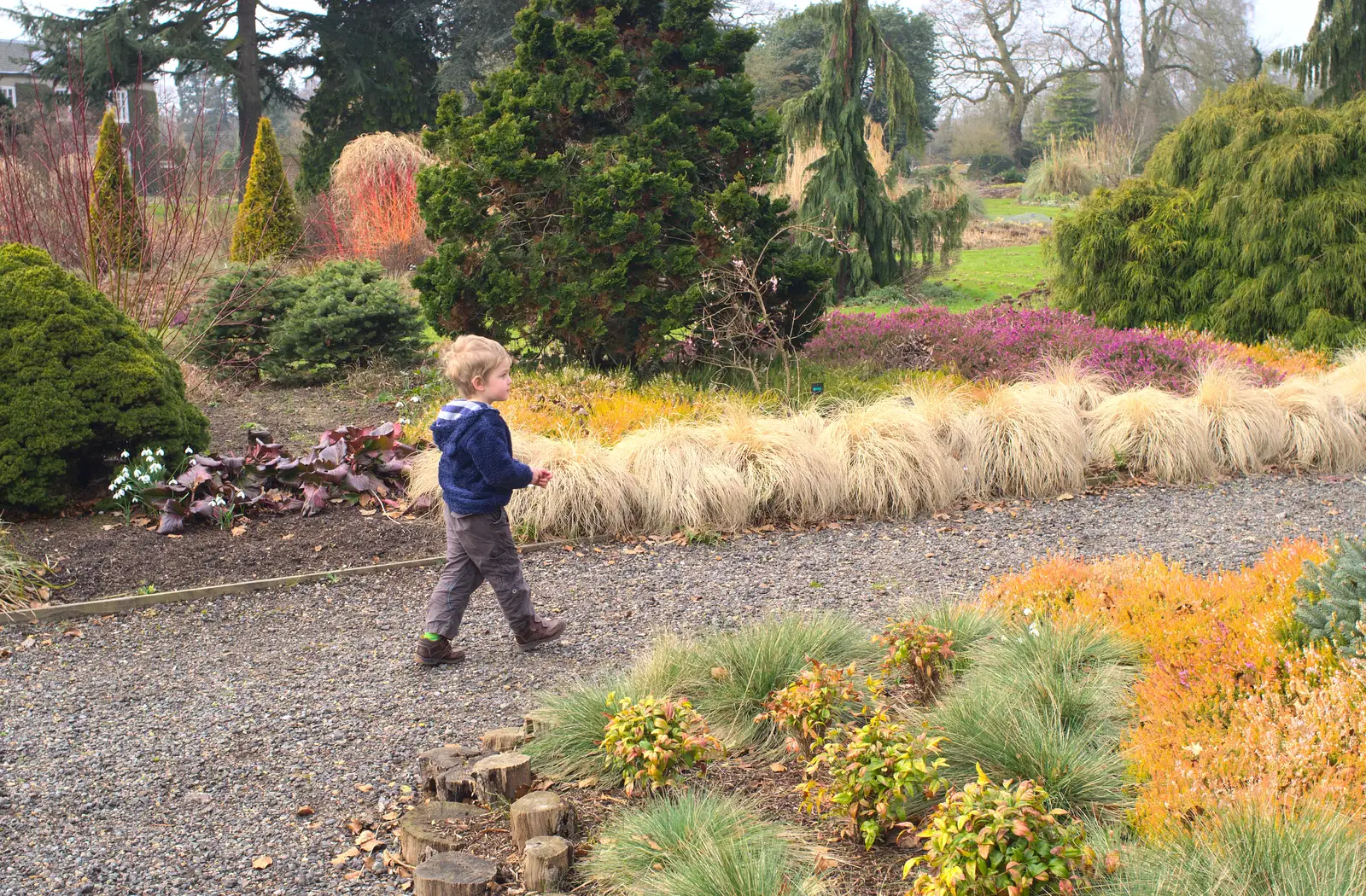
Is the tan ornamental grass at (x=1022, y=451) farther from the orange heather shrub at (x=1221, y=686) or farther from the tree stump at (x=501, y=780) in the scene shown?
the tree stump at (x=501, y=780)

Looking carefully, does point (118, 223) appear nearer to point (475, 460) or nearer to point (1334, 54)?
point (475, 460)

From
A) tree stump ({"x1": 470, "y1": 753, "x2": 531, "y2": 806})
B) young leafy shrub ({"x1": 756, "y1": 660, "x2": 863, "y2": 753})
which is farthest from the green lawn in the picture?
tree stump ({"x1": 470, "y1": 753, "x2": 531, "y2": 806})

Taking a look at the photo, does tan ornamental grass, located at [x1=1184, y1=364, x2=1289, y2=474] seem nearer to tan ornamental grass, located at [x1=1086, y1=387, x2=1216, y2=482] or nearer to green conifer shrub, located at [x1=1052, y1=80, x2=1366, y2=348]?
tan ornamental grass, located at [x1=1086, y1=387, x2=1216, y2=482]

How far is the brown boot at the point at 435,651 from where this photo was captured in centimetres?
396

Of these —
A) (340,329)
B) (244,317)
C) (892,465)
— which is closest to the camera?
(892,465)

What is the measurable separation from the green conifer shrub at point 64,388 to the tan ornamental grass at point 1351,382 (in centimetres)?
754

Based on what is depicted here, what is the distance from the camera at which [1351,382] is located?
751cm

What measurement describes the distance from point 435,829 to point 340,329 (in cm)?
757

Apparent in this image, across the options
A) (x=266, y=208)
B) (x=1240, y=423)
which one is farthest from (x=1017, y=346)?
(x=266, y=208)

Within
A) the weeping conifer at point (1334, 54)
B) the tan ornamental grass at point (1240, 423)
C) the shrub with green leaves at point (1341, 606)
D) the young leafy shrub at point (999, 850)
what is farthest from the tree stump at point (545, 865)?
the weeping conifer at point (1334, 54)

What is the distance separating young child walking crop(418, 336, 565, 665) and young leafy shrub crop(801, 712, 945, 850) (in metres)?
1.74

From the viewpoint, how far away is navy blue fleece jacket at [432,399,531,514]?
3.90 m

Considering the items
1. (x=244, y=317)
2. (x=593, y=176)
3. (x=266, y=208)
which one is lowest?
(x=244, y=317)

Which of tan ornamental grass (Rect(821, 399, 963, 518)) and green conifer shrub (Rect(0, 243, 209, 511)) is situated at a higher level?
green conifer shrub (Rect(0, 243, 209, 511))
